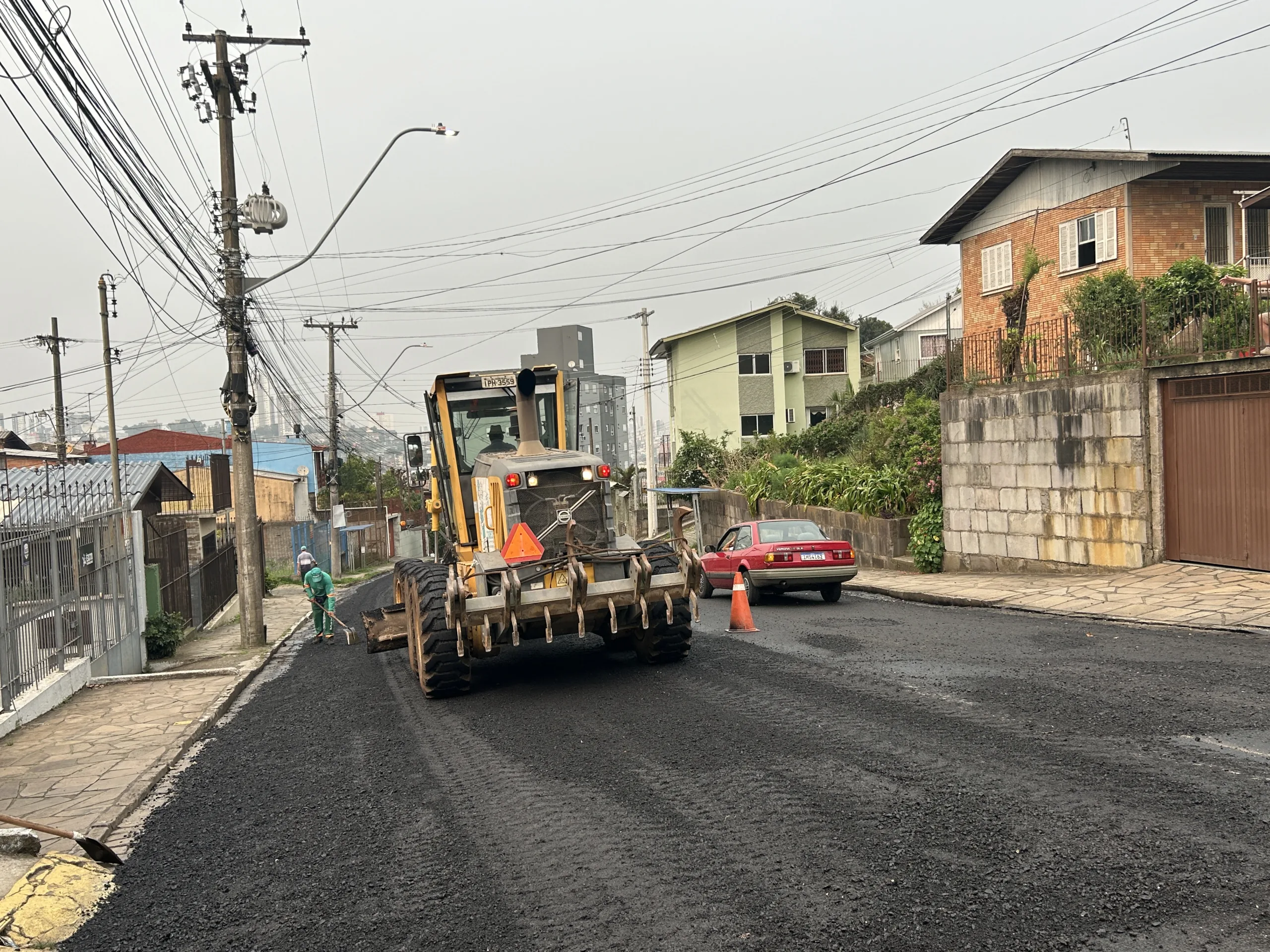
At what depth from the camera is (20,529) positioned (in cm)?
1056

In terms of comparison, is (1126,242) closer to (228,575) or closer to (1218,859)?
(1218,859)

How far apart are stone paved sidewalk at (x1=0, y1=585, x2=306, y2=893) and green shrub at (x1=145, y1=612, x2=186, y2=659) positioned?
2406 mm

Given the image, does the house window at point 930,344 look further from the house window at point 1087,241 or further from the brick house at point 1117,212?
the house window at point 1087,241

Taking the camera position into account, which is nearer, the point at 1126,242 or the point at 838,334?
the point at 1126,242

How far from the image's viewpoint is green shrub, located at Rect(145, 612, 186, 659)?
16391 mm

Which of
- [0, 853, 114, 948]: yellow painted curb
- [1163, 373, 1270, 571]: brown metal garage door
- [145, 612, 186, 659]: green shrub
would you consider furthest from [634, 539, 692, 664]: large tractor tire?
[145, 612, 186, 659]: green shrub

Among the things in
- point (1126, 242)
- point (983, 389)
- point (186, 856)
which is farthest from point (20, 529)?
point (1126, 242)

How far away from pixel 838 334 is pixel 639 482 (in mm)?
12588

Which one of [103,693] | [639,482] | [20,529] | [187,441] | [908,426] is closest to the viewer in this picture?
[20,529]

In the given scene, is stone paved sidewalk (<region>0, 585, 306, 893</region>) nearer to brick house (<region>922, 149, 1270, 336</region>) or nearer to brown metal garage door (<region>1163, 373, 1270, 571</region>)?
brown metal garage door (<region>1163, 373, 1270, 571</region>)

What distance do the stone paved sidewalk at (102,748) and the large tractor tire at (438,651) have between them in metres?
2.22

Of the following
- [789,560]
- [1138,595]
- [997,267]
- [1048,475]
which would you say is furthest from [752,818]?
[997,267]

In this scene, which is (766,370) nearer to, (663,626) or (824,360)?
(824,360)

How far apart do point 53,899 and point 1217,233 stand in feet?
82.4
